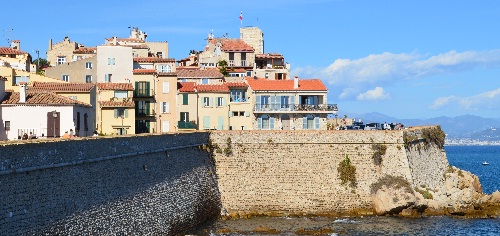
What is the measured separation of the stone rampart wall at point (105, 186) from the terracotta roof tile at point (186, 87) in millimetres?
18812

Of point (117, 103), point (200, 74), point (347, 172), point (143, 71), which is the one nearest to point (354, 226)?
point (347, 172)

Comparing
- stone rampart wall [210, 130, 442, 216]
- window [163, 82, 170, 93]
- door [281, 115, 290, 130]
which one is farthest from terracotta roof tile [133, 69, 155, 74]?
stone rampart wall [210, 130, 442, 216]

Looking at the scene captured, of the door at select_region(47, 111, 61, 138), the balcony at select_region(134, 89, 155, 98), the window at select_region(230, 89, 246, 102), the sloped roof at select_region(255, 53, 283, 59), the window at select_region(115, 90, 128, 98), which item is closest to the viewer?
the door at select_region(47, 111, 61, 138)

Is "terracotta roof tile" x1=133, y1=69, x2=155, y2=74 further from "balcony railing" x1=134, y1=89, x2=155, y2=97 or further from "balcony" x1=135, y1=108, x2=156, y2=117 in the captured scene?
"balcony" x1=135, y1=108, x2=156, y2=117

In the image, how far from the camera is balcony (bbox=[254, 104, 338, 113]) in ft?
228

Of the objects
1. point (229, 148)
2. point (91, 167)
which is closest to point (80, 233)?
point (91, 167)

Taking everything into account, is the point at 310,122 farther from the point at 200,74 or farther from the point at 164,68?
the point at 164,68

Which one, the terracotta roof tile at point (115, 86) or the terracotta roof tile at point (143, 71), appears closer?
the terracotta roof tile at point (115, 86)

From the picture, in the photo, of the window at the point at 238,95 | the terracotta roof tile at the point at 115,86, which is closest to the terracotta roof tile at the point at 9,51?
the terracotta roof tile at the point at 115,86

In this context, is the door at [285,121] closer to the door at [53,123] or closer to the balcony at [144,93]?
the balcony at [144,93]

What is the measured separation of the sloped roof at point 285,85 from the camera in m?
69.9

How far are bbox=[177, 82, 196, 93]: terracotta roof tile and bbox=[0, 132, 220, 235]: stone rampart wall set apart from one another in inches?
741

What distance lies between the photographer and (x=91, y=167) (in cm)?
3200

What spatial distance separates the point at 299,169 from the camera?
174 ft
